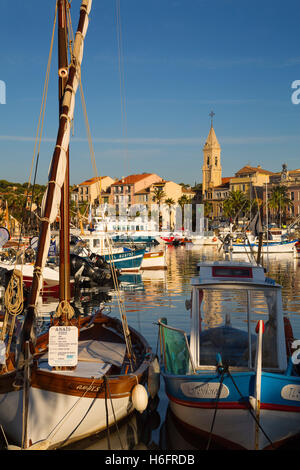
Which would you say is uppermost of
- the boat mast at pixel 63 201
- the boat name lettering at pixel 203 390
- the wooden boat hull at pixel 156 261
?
the boat mast at pixel 63 201

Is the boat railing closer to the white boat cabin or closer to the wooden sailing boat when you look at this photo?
the white boat cabin

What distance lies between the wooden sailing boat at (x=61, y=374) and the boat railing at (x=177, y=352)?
75 centimetres

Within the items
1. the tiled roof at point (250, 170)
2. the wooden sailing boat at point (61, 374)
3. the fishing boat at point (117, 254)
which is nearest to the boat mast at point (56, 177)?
the wooden sailing boat at point (61, 374)

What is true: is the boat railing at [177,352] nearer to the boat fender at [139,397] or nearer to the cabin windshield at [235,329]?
the cabin windshield at [235,329]

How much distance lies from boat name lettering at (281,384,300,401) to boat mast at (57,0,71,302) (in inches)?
198

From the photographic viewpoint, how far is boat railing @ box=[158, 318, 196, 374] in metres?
9.95

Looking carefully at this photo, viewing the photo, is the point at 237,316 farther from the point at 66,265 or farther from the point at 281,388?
the point at 66,265

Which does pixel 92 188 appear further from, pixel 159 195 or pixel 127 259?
pixel 127 259

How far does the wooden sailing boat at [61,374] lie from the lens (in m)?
8.86

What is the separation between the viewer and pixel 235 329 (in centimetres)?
1148

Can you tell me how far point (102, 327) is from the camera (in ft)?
50.3

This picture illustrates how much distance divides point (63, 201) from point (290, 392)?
20.6 ft
